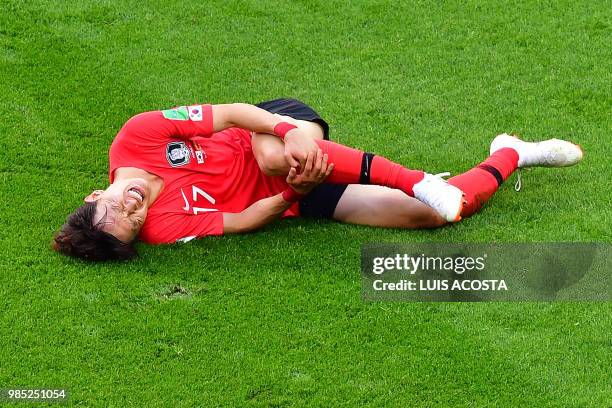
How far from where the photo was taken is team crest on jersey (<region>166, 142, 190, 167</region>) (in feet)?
21.0

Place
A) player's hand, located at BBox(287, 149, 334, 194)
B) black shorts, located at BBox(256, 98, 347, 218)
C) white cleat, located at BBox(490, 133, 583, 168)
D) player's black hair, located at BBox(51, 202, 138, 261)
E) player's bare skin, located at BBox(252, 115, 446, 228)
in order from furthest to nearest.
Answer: white cleat, located at BBox(490, 133, 583, 168) < black shorts, located at BBox(256, 98, 347, 218) < player's bare skin, located at BBox(252, 115, 446, 228) < player's black hair, located at BBox(51, 202, 138, 261) < player's hand, located at BBox(287, 149, 334, 194)

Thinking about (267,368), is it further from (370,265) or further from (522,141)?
(522,141)

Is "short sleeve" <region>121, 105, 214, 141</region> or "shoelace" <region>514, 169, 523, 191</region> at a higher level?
"short sleeve" <region>121, 105, 214, 141</region>

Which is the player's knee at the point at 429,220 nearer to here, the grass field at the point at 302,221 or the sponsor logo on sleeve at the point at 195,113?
the grass field at the point at 302,221

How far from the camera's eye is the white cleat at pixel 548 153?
6660mm

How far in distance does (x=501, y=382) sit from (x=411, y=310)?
0.73 meters

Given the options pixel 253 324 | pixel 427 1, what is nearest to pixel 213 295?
pixel 253 324

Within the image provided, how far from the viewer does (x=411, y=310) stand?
5723 mm

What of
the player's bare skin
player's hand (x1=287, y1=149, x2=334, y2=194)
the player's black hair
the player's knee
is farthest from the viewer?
the player's knee

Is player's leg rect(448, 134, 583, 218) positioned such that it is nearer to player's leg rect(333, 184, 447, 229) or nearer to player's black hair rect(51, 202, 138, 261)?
player's leg rect(333, 184, 447, 229)

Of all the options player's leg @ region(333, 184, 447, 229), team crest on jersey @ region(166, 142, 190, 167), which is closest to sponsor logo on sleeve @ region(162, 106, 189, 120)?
team crest on jersey @ region(166, 142, 190, 167)

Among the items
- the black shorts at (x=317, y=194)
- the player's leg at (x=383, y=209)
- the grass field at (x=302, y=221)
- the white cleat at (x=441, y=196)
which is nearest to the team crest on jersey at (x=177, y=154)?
the grass field at (x=302, y=221)

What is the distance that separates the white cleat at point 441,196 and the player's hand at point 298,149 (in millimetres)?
608

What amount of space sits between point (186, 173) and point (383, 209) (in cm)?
114
